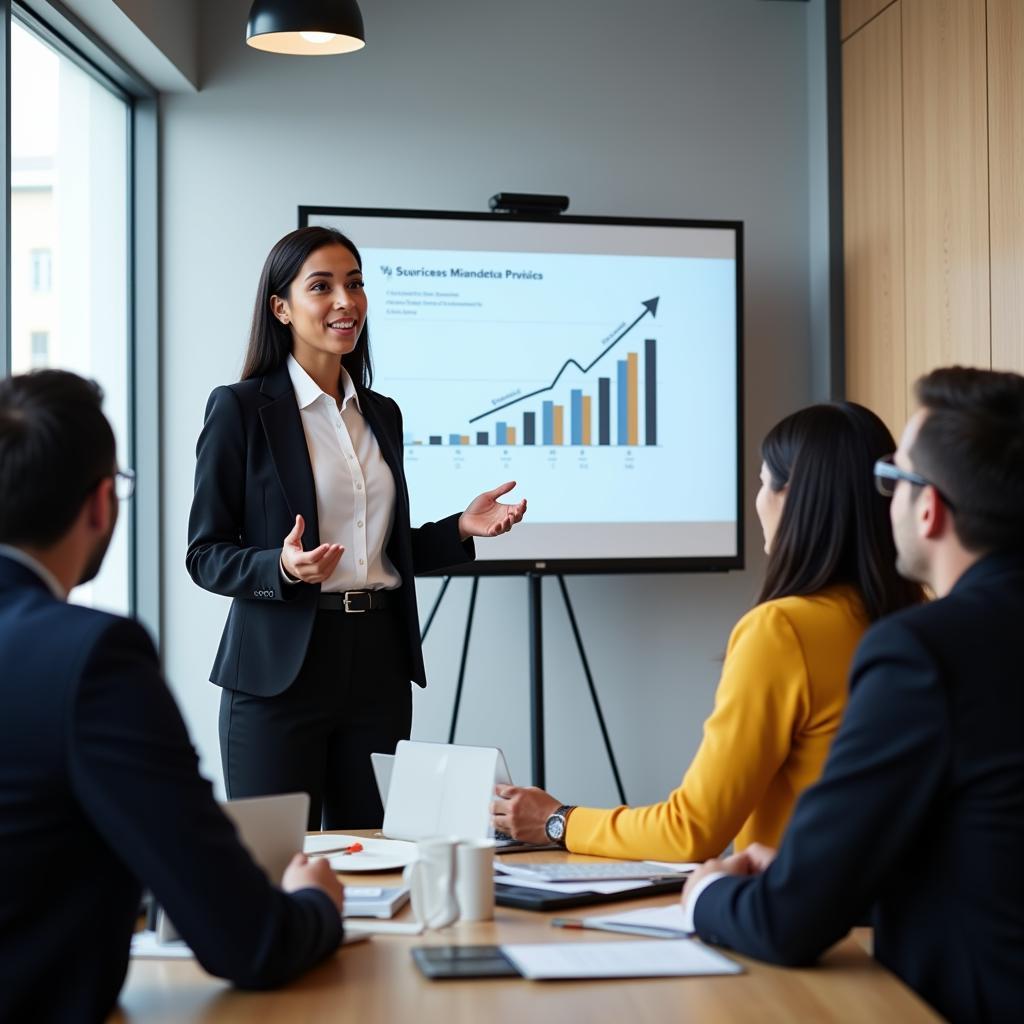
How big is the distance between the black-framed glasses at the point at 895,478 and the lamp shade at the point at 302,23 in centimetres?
204

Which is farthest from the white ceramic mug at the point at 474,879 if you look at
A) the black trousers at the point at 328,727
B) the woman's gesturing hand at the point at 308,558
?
the black trousers at the point at 328,727

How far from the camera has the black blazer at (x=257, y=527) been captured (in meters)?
2.58

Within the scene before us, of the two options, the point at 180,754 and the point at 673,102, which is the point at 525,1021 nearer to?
the point at 180,754

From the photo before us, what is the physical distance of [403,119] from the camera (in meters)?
4.50

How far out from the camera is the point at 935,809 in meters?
1.25

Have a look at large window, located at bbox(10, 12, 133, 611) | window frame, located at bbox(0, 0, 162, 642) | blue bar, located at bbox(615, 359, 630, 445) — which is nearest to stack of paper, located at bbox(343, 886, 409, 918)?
large window, located at bbox(10, 12, 133, 611)

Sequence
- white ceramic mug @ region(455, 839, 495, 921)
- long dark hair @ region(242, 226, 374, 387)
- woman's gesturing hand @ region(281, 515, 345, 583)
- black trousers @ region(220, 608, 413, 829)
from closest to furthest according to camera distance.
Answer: white ceramic mug @ region(455, 839, 495, 921) → woman's gesturing hand @ region(281, 515, 345, 583) → black trousers @ region(220, 608, 413, 829) → long dark hair @ region(242, 226, 374, 387)

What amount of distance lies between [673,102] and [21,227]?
2338mm

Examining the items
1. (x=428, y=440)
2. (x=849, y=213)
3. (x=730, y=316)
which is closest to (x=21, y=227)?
(x=428, y=440)

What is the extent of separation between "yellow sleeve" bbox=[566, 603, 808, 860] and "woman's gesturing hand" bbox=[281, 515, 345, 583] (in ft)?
2.84

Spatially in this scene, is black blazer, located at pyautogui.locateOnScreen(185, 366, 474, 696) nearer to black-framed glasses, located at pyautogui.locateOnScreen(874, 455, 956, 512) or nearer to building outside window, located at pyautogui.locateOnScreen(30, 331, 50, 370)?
building outside window, located at pyautogui.locateOnScreen(30, 331, 50, 370)

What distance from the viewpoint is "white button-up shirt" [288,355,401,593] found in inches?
106

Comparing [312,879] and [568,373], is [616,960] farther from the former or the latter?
[568,373]

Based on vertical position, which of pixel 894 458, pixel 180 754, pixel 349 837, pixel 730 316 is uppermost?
pixel 730 316
